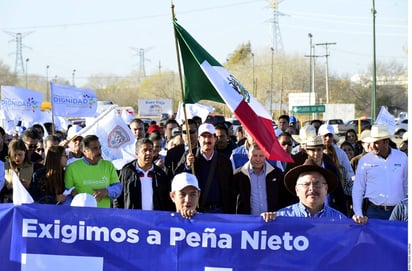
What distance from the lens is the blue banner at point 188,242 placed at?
632cm

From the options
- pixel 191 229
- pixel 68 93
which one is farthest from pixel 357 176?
pixel 68 93

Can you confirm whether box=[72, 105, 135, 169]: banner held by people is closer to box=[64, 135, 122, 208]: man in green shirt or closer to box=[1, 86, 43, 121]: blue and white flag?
box=[64, 135, 122, 208]: man in green shirt

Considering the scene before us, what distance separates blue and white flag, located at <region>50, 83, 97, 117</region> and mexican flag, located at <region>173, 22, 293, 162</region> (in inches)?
418

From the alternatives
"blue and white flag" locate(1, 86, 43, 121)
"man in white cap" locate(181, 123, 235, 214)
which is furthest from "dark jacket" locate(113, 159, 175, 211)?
"blue and white flag" locate(1, 86, 43, 121)

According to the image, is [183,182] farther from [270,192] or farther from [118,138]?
[118,138]

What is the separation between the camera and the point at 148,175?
8.68 meters

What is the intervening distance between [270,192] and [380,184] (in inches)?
60.4

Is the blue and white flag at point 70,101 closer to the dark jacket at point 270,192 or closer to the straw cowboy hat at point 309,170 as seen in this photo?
the dark jacket at point 270,192

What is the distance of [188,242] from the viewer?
6363mm

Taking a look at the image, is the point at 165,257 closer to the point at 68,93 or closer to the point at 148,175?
the point at 148,175

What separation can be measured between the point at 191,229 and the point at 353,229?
1.19m

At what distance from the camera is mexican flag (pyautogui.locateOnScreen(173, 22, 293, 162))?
7090 mm

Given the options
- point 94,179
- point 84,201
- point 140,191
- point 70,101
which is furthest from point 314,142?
point 70,101

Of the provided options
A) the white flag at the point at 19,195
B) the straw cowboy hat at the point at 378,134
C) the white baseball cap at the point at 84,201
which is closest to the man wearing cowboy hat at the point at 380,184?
the straw cowboy hat at the point at 378,134
